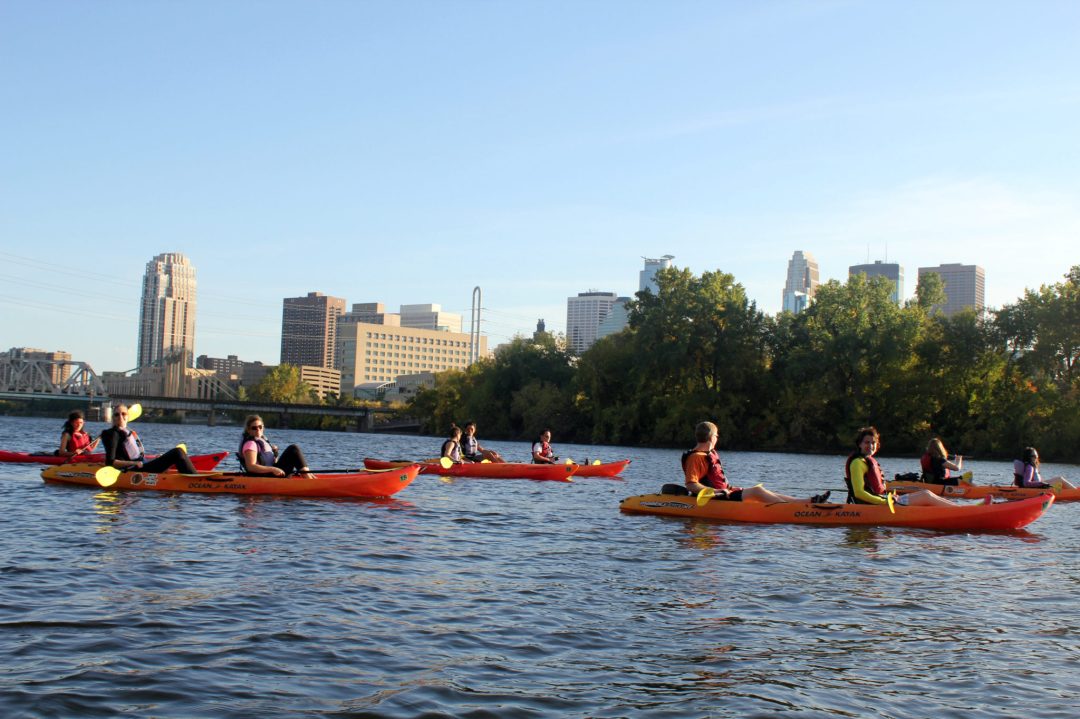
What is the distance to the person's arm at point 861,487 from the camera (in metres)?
17.1

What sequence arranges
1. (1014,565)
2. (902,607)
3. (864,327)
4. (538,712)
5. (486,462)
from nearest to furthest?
(538,712) < (902,607) < (1014,565) < (486,462) < (864,327)

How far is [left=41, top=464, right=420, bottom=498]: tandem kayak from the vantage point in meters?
19.6

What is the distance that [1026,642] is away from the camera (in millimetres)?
8750

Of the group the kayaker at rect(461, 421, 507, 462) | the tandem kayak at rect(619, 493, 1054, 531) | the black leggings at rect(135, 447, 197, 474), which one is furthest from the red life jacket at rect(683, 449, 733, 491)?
the kayaker at rect(461, 421, 507, 462)

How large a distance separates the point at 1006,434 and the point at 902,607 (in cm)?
6040

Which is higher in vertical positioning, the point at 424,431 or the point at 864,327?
the point at 864,327

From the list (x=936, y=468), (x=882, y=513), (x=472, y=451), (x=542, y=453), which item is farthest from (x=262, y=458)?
(x=936, y=468)

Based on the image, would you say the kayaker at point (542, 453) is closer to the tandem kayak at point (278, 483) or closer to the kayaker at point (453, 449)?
the kayaker at point (453, 449)

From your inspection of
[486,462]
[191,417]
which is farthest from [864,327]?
[191,417]

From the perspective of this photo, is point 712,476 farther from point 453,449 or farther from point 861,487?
point 453,449

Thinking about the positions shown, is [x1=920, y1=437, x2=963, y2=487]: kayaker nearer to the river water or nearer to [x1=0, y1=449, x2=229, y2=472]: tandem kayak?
the river water

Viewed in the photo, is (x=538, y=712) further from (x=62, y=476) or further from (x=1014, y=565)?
(x=62, y=476)

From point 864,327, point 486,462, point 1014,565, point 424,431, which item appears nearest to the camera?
point 1014,565

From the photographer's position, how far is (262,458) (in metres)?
19.8
